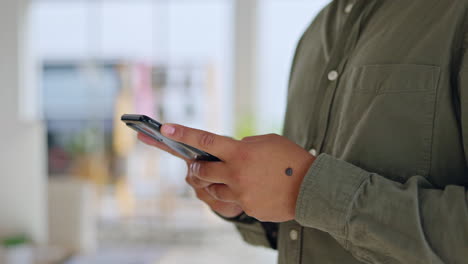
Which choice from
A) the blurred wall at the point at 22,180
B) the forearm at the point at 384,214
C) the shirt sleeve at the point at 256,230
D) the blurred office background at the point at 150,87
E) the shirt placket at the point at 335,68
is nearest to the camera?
the forearm at the point at 384,214

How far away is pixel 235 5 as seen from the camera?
18.5ft

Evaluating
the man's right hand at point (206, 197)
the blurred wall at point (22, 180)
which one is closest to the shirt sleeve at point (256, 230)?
the man's right hand at point (206, 197)

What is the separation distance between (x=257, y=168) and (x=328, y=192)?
0.09m

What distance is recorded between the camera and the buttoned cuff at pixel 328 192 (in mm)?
587

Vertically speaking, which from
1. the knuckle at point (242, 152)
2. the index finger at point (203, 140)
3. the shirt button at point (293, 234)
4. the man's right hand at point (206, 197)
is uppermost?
the index finger at point (203, 140)

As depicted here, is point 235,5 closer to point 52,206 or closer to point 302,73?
point 52,206

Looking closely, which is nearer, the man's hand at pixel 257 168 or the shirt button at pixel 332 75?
the man's hand at pixel 257 168

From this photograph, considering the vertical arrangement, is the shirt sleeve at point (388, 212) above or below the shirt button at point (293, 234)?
above

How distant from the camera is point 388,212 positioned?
0.57 m

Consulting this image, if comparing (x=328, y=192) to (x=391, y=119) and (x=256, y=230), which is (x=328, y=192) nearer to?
(x=391, y=119)

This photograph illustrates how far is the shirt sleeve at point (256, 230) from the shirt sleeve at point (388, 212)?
32 cm

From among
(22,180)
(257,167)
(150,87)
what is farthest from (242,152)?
(150,87)

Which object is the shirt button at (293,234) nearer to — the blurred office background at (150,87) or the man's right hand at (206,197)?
the man's right hand at (206,197)

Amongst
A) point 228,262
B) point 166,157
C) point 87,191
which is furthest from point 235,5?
point 87,191
